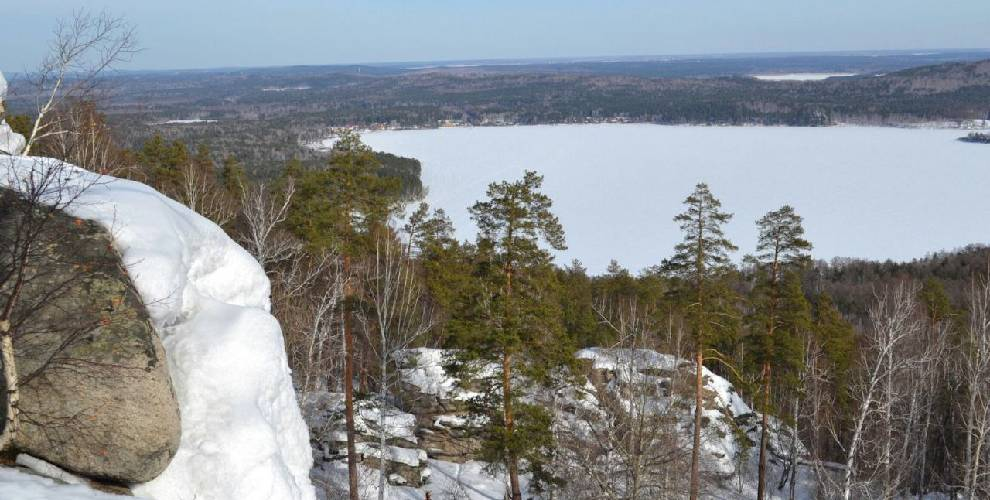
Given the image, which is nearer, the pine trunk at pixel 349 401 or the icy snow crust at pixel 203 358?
the icy snow crust at pixel 203 358

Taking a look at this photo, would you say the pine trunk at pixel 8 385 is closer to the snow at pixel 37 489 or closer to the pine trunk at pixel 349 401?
the snow at pixel 37 489

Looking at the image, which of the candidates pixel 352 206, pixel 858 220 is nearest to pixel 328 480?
pixel 352 206

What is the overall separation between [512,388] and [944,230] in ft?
338

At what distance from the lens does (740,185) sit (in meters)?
129

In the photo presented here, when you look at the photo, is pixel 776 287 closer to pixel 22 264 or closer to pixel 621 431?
pixel 621 431

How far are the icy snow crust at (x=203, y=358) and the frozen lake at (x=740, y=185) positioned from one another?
69.4 meters

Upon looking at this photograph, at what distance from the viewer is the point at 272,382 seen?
32.1 feet

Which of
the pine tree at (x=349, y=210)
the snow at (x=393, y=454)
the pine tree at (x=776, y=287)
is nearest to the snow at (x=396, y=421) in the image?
the snow at (x=393, y=454)

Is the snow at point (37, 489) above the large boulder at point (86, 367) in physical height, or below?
below

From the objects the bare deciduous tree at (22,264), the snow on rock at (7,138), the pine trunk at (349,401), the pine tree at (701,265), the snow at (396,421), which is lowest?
the snow at (396,421)

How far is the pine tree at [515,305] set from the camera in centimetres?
1481

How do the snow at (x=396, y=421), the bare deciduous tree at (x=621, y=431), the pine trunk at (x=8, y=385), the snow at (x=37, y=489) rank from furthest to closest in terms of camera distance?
the snow at (x=396, y=421) < the bare deciduous tree at (x=621, y=431) < the pine trunk at (x=8, y=385) < the snow at (x=37, y=489)

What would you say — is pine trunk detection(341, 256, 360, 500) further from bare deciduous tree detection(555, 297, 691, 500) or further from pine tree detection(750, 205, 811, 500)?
pine tree detection(750, 205, 811, 500)

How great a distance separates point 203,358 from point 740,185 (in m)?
131
